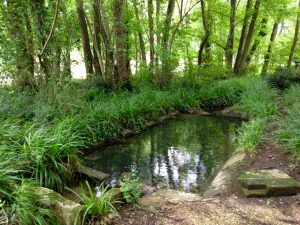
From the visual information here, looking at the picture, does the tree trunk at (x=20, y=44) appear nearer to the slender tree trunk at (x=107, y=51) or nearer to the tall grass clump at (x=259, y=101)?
the slender tree trunk at (x=107, y=51)

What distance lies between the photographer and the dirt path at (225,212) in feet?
9.42

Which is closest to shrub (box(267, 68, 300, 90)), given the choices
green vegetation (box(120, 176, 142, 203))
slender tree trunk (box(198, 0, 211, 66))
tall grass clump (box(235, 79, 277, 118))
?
tall grass clump (box(235, 79, 277, 118))

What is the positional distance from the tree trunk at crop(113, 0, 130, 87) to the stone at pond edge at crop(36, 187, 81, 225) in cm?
594

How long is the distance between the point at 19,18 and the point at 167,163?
4894mm

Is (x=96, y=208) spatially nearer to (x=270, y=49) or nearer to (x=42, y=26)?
(x=42, y=26)

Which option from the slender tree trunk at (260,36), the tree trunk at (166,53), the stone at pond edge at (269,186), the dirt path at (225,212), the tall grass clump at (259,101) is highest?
the slender tree trunk at (260,36)

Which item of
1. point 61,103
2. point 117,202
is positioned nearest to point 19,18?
point 61,103

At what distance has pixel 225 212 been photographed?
303 cm

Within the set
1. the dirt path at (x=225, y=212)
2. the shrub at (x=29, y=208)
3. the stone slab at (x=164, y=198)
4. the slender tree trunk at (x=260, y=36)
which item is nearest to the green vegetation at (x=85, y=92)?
the shrub at (x=29, y=208)

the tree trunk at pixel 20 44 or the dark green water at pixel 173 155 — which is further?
the tree trunk at pixel 20 44

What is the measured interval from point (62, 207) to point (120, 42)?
6.64 m

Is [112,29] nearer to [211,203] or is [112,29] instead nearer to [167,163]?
[167,163]

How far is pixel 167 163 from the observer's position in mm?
5148

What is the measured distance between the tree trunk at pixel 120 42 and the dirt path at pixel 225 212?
232 inches
